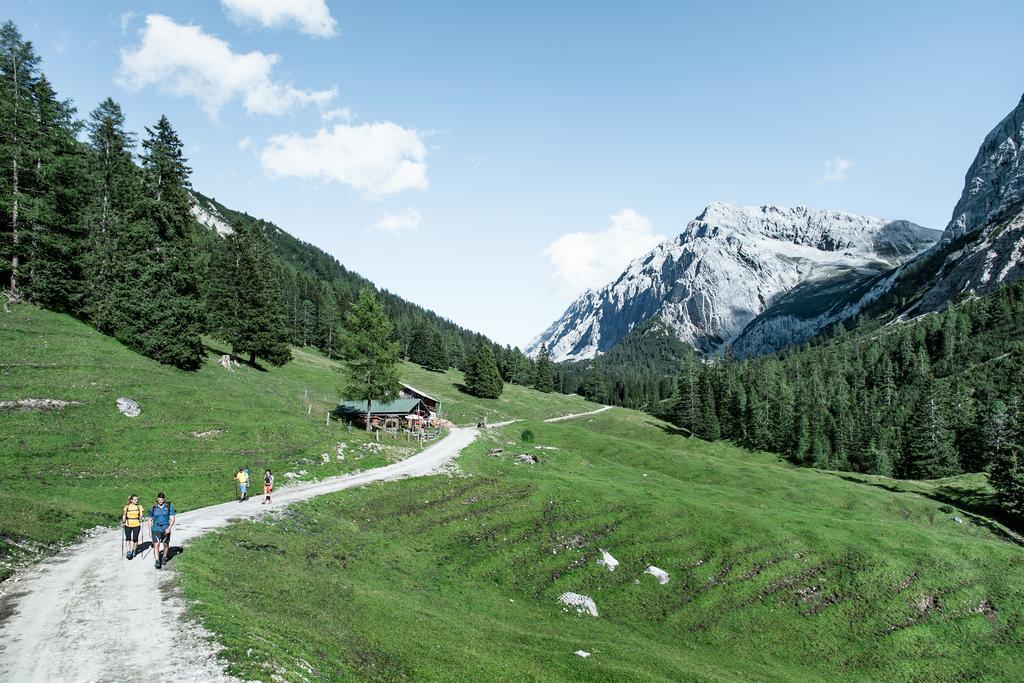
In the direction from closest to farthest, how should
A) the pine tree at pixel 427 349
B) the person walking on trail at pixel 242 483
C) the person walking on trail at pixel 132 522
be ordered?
the person walking on trail at pixel 132 522 → the person walking on trail at pixel 242 483 → the pine tree at pixel 427 349

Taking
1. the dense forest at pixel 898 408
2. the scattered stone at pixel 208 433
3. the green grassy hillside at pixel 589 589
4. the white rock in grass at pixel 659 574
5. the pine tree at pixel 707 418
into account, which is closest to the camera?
the green grassy hillside at pixel 589 589

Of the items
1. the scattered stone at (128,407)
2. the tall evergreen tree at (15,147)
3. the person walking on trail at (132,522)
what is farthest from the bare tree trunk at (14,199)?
the person walking on trail at (132,522)

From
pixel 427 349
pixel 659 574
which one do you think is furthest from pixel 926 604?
pixel 427 349

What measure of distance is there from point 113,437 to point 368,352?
91.8 feet

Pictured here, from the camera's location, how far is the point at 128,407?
4131cm

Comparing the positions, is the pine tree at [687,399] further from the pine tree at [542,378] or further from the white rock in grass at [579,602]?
the white rock in grass at [579,602]

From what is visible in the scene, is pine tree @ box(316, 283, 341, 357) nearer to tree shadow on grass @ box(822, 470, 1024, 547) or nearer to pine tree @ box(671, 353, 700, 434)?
pine tree @ box(671, 353, 700, 434)

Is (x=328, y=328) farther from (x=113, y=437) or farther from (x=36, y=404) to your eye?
(x=113, y=437)

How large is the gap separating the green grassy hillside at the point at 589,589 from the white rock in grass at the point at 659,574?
49cm

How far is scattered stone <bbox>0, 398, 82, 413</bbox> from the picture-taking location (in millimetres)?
35062

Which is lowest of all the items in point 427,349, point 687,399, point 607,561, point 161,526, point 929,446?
point 607,561

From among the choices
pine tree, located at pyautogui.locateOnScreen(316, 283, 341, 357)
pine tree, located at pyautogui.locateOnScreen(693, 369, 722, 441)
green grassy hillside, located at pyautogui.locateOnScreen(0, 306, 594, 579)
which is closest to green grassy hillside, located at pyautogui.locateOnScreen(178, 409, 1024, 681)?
green grassy hillside, located at pyautogui.locateOnScreen(0, 306, 594, 579)

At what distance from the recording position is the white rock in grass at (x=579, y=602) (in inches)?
1138

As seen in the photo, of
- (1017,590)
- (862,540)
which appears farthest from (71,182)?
(1017,590)
